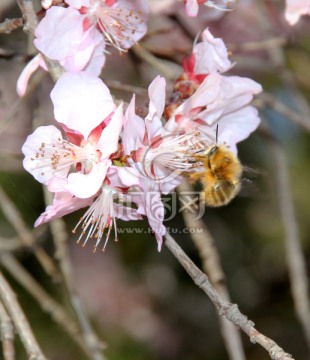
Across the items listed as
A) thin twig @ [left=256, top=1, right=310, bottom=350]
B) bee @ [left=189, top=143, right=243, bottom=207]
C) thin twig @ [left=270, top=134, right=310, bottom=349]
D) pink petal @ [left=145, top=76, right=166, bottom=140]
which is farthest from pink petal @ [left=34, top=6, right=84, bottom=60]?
→ thin twig @ [left=270, top=134, right=310, bottom=349]

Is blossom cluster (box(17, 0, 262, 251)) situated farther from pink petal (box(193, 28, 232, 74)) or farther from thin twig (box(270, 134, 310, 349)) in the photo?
thin twig (box(270, 134, 310, 349))

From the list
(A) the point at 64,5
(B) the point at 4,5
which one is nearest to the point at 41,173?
(A) the point at 64,5

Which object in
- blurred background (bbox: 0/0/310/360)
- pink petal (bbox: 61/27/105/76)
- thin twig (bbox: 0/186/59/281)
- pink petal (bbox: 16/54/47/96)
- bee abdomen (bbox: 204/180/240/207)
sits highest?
pink petal (bbox: 61/27/105/76)

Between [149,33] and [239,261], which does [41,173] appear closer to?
[149,33]

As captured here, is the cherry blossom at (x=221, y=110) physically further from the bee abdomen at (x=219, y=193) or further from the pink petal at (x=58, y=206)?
the pink petal at (x=58, y=206)

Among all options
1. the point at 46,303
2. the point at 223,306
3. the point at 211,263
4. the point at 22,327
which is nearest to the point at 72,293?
the point at 46,303

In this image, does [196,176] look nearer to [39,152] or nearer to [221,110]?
[221,110]
